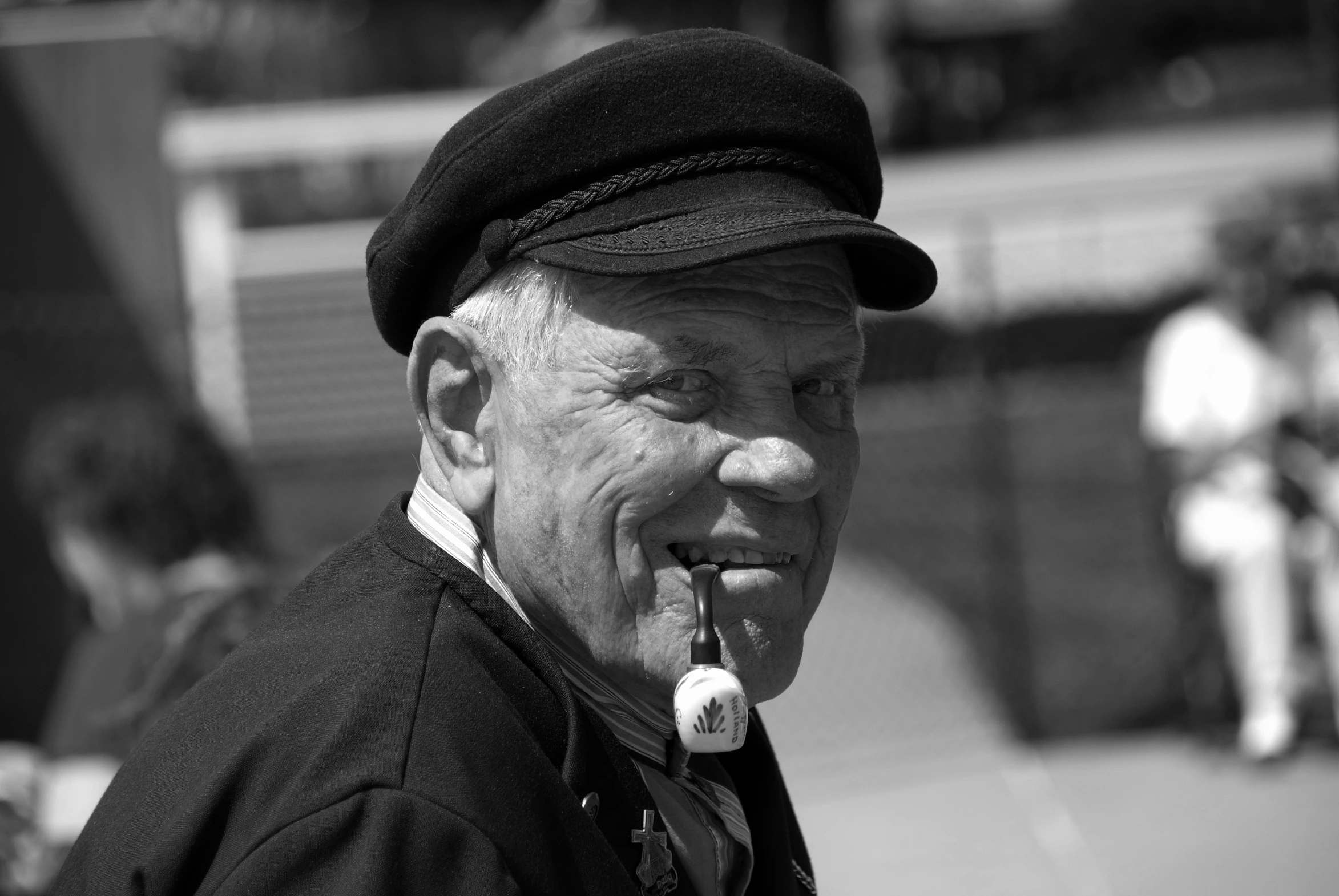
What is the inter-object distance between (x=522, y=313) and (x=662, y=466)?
201mm

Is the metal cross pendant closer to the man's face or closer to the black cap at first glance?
the man's face

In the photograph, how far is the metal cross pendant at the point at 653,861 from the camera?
139 centimetres

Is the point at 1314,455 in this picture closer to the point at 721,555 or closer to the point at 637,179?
the point at 721,555

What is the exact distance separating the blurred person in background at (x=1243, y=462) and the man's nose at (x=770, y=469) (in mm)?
5105

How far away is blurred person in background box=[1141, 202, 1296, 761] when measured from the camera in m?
6.11

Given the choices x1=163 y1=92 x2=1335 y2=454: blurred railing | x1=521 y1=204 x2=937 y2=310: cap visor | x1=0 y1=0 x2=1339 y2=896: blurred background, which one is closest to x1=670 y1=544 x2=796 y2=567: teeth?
x1=521 y1=204 x2=937 y2=310: cap visor

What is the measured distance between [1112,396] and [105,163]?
25.6 feet

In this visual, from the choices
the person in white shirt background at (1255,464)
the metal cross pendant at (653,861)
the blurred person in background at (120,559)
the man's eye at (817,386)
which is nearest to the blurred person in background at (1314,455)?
the person in white shirt background at (1255,464)

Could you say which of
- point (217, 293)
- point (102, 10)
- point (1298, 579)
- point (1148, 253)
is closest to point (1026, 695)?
point (1298, 579)

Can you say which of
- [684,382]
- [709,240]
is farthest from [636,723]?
[709,240]

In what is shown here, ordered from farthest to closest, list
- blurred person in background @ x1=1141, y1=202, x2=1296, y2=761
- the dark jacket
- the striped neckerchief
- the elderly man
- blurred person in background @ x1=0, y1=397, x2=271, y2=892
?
blurred person in background @ x1=1141, y1=202, x2=1296, y2=761
blurred person in background @ x1=0, y1=397, x2=271, y2=892
the striped neckerchief
the elderly man
the dark jacket

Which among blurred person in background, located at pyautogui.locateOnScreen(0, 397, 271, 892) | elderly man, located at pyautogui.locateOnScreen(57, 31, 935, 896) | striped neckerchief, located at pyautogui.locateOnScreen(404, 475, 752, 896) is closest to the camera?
elderly man, located at pyautogui.locateOnScreen(57, 31, 935, 896)

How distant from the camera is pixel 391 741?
3.98 ft

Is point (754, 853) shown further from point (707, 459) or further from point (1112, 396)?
point (1112, 396)
